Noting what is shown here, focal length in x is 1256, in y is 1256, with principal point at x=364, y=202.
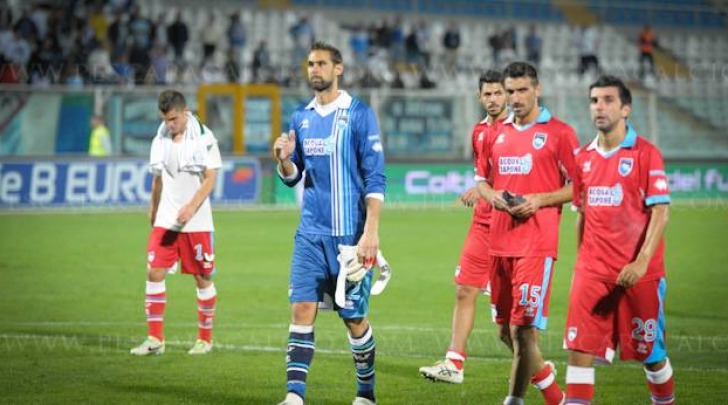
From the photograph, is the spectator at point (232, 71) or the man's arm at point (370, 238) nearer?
the man's arm at point (370, 238)

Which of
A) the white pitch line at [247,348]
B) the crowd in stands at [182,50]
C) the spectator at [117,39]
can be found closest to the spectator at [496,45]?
the crowd in stands at [182,50]

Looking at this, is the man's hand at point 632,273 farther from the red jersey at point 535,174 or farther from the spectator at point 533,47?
the spectator at point 533,47

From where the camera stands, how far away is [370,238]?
314 inches

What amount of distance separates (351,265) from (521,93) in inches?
60.8

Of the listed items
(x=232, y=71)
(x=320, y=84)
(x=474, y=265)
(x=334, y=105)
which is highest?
(x=232, y=71)

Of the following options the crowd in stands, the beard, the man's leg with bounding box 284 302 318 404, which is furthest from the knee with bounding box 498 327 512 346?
the crowd in stands

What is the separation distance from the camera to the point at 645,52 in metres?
36.8

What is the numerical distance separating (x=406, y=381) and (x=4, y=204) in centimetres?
1685

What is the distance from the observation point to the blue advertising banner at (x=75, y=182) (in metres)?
25.0

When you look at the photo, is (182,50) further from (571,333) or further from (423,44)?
(571,333)

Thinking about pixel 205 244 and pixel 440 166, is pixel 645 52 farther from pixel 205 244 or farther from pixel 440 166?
pixel 205 244

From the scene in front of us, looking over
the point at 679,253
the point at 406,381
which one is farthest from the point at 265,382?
the point at 679,253

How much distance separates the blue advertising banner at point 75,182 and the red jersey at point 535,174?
18.4m

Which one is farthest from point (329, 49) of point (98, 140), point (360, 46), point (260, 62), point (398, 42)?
point (360, 46)
